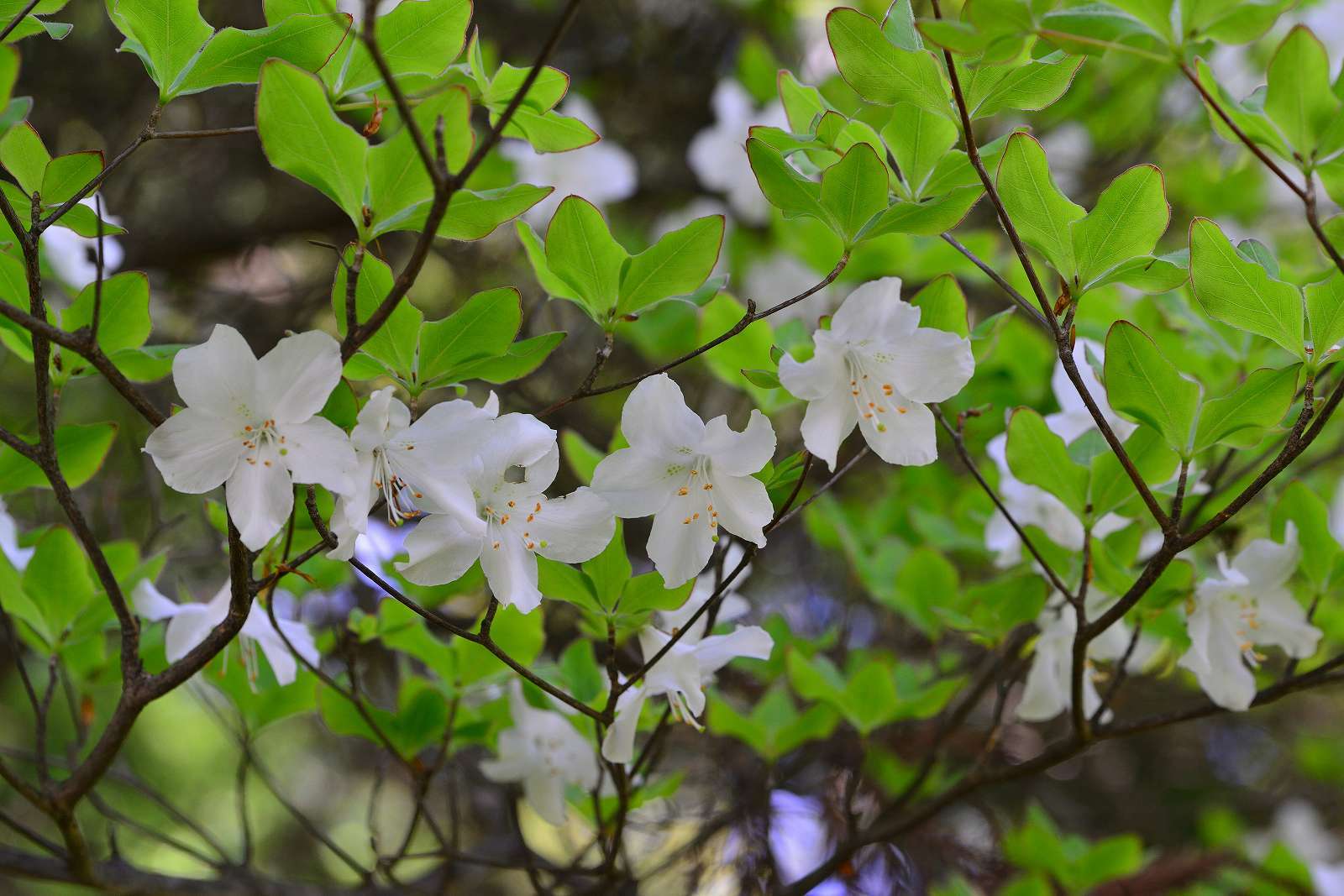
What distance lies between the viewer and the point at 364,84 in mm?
928

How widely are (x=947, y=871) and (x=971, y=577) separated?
619 mm

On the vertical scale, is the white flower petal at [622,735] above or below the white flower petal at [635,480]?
below

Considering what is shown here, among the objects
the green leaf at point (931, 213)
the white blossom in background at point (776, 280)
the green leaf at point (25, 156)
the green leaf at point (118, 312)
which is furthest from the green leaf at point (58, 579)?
the white blossom in background at point (776, 280)

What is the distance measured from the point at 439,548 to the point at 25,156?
0.47 meters

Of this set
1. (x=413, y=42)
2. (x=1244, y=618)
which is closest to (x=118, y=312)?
(x=413, y=42)

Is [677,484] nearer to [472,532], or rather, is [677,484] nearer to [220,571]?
[472,532]

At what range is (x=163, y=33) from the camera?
2.91ft

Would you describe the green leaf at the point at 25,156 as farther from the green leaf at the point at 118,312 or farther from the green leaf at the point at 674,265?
the green leaf at the point at 674,265

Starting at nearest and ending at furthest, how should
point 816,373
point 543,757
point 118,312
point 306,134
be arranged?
point 306,134 < point 816,373 < point 118,312 < point 543,757

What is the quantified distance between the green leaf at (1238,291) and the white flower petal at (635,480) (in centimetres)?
45

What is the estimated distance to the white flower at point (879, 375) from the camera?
2.79ft

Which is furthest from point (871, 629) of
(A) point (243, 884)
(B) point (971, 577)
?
(A) point (243, 884)

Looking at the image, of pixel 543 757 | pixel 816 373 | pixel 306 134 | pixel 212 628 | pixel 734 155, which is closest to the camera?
pixel 306 134

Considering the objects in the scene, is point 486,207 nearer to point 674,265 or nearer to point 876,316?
point 674,265
